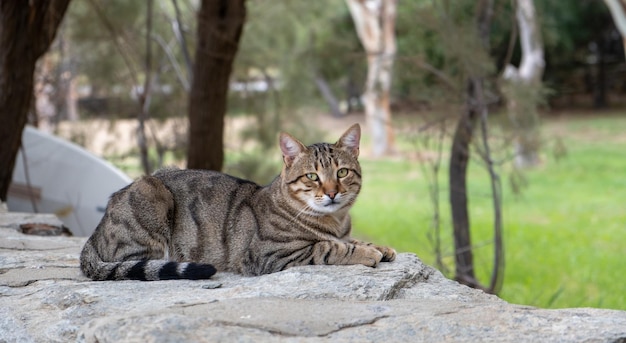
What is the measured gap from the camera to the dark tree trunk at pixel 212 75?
772 cm

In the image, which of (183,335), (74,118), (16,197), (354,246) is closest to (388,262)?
(354,246)

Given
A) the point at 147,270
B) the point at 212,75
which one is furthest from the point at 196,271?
the point at 212,75

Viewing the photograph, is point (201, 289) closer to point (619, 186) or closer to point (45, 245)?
point (45, 245)

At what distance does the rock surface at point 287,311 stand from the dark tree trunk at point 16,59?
249cm

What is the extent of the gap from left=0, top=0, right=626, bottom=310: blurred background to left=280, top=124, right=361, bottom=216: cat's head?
3088 millimetres

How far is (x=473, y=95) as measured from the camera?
8.05m

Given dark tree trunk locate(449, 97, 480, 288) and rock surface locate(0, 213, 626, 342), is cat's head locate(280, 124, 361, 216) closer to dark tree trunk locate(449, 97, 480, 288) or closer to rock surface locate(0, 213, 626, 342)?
rock surface locate(0, 213, 626, 342)

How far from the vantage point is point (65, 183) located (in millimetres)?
8586

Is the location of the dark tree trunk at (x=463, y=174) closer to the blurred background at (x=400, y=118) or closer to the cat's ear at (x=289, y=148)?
the blurred background at (x=400, y=118)

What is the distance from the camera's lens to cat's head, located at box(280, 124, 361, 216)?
13.8 ft

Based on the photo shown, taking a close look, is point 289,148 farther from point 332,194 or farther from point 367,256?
point 367,256

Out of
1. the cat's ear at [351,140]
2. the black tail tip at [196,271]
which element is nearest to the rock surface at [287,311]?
the black tail tip at [196,271]

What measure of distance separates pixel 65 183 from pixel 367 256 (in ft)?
17.1

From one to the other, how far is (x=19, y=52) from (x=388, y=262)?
3779 mm
